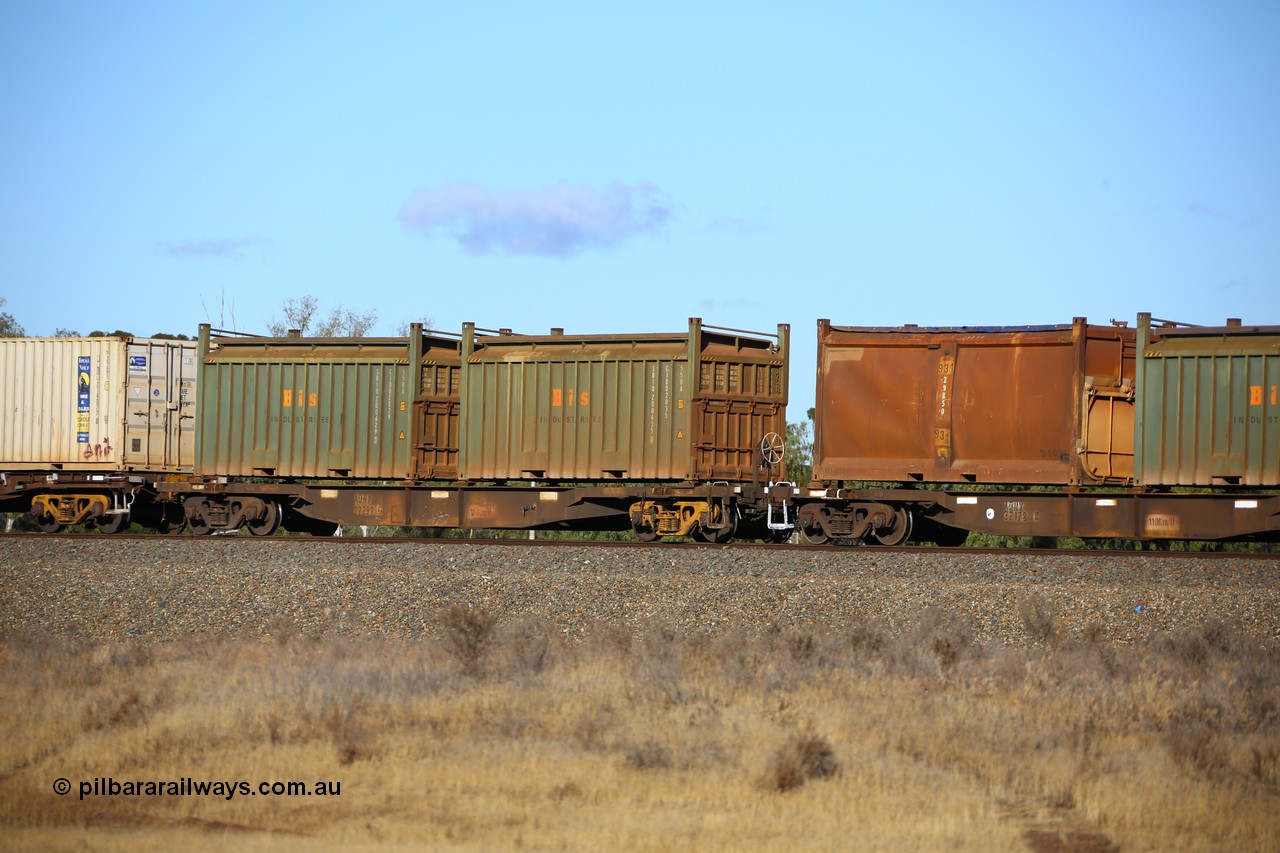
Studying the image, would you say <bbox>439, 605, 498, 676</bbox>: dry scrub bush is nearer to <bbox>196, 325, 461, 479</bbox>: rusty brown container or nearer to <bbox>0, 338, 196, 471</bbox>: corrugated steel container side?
<bbox>196, 325, 461, 479</bbox>: rusty brown container

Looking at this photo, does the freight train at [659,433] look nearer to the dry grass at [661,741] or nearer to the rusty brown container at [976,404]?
the rusty brown container at [976,404]

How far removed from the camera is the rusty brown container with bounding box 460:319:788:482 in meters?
Result: 19.8

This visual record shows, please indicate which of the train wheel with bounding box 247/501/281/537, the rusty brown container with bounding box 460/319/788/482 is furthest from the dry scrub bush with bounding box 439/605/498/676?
the train wheel with bounding box 247/501/281/537

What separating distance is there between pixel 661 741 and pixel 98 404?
17656 millimetres

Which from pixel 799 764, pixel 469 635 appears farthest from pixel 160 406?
pixel 799 764

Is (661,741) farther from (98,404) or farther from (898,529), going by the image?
(98,404)

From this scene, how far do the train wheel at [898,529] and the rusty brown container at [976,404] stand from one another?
52cm

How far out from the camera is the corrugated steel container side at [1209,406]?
17.5m

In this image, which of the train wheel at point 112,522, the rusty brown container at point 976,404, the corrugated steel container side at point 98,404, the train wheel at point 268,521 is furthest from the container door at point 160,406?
the rusty brown container at point 976,404

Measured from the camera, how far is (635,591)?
46.3ft

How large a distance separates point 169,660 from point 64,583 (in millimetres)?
4035

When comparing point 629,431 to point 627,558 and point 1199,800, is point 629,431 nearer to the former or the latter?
point 627,558

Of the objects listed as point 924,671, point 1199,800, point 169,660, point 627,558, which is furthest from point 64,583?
point 1199,800

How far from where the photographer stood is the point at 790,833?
7223 mm
